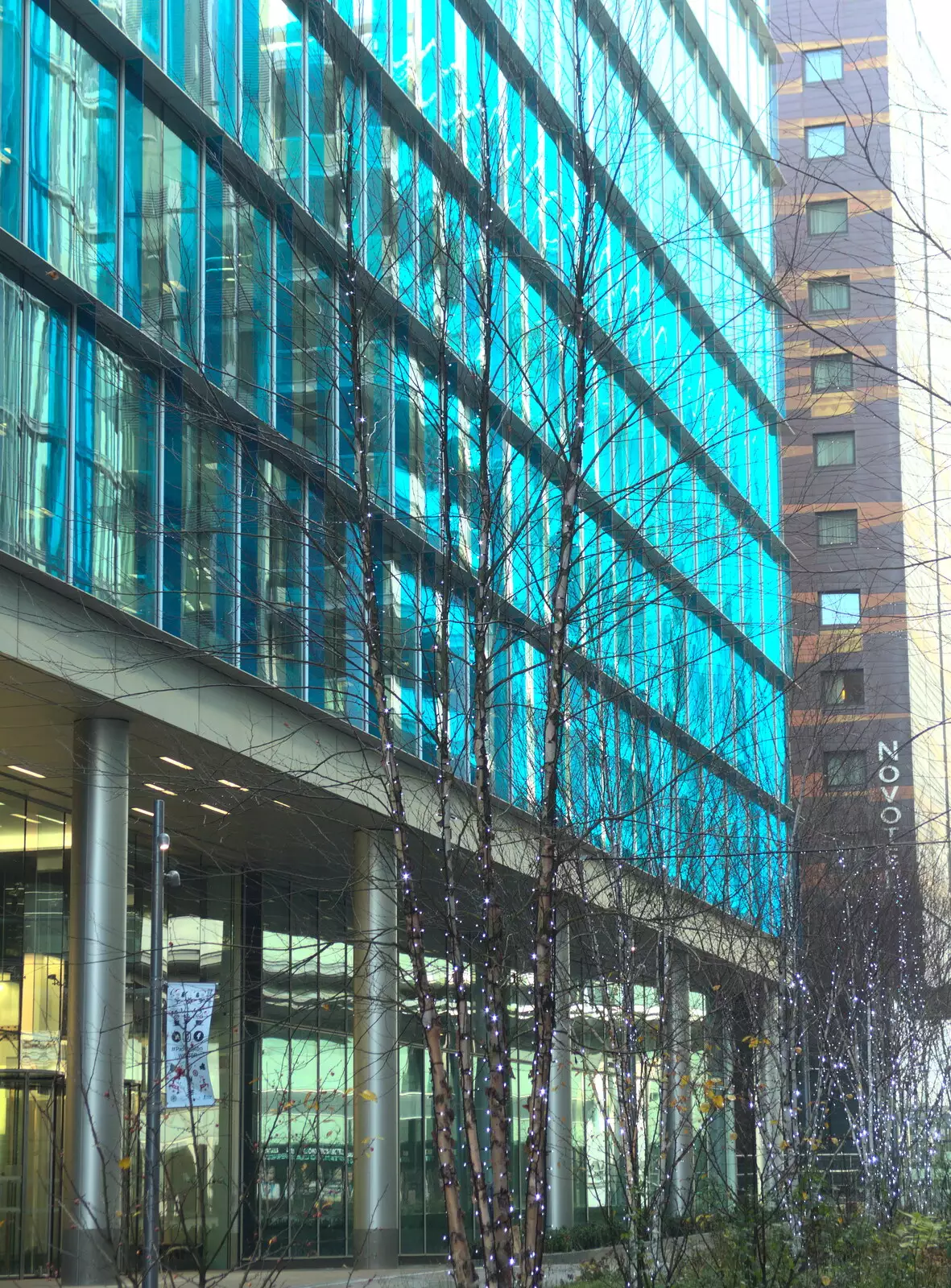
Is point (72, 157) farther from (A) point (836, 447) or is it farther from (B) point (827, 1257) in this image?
(A) point (836, 447)

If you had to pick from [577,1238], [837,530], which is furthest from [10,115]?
[837,530]

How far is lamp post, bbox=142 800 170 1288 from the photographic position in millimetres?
13289

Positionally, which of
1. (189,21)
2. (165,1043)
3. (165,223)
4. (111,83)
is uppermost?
(189,21)

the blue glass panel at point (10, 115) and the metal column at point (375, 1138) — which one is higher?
the blue glass panel at point (10, 115)

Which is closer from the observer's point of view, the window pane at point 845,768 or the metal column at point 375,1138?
the metal column at point 375,1138

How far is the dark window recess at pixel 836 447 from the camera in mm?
68625

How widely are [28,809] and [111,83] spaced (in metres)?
11.2

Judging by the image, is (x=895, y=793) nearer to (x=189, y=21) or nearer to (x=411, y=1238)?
(x=411, y=1238)

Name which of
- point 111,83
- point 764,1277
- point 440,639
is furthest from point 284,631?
point 440,639

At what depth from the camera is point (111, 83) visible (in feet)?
65.0

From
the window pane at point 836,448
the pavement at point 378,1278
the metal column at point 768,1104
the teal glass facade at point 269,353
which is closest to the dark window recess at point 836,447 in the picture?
the window pane at point 836,448

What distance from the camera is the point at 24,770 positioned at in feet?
77.7

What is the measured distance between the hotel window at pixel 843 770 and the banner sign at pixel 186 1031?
12.9 metres

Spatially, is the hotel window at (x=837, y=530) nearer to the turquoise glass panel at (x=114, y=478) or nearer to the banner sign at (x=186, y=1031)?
the banner sign at (x=186, y=1031)
